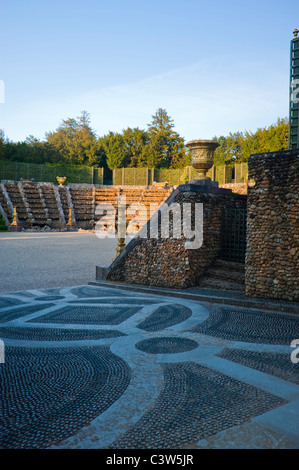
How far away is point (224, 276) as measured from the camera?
883 centimetres

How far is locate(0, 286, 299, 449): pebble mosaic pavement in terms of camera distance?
2715mm

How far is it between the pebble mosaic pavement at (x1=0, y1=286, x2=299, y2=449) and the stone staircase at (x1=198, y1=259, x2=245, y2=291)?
6.36 feet

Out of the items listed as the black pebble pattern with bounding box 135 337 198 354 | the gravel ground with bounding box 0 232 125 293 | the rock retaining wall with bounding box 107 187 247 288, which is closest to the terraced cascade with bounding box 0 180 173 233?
the gravel ground with bounding box 0 232 125 293

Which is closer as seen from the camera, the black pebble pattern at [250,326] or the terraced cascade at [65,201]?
the black pebble pattern at [250,326]

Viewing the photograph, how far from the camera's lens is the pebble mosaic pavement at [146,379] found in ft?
8.91

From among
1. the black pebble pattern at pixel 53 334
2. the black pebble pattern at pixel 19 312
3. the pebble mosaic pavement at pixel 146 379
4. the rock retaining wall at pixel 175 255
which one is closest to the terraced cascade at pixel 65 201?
the rock retaining wall at pixel 175 255

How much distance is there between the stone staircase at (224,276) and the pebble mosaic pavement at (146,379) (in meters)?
1.94

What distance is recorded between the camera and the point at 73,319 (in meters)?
5.99

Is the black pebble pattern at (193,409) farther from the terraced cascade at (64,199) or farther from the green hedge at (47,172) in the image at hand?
the green hedge at (47,172)

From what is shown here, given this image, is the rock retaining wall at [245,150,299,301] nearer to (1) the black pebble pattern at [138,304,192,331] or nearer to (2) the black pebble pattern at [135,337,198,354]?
(1) the black pebble pattern at [138,304,192,331]

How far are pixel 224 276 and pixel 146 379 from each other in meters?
5.50

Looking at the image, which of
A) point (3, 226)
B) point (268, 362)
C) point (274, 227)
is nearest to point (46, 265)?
point (274, 227)

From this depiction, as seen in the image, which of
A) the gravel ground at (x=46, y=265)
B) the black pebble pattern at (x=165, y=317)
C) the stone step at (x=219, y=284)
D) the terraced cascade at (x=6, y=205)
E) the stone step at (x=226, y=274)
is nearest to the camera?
the black pebble pattern at (x=165, y=317)
